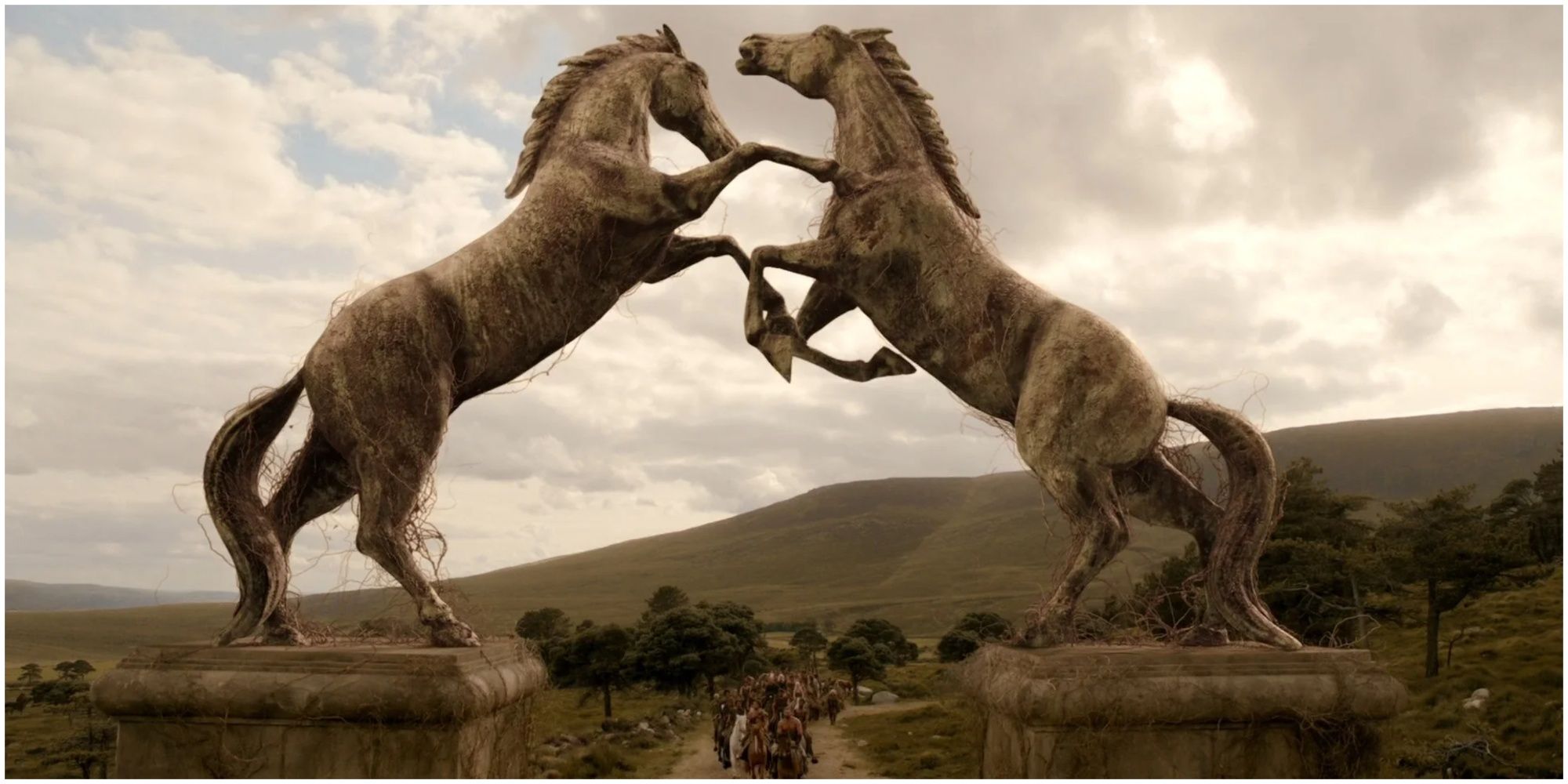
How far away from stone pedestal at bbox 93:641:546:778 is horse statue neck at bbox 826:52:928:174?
12.1 ft

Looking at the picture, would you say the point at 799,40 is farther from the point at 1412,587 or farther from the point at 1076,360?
the point at 1412,587

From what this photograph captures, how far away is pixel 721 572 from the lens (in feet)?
395

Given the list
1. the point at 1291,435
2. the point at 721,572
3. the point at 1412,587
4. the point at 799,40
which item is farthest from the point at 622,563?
the point at 799,40

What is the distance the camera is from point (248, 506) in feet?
19.0

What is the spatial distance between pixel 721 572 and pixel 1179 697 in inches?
4625

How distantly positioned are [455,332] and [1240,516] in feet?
15.5

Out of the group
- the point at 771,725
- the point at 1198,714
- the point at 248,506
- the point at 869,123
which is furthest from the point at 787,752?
the point at 869,123

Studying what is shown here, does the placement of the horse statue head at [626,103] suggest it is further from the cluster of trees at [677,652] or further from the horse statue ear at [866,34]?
the cluster of trees at [677,652]

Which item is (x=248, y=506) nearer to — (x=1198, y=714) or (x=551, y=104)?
(x=551, y=104)

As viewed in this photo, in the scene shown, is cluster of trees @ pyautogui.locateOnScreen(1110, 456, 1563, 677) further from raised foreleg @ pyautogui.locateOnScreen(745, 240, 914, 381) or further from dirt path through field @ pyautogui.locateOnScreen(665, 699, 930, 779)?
raised foreleg @ pyautogui.locateOnScreen(745, 240, 914, 381)

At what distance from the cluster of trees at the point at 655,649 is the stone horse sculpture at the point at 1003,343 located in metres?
23.7

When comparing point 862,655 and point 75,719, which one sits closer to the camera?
point 75,719

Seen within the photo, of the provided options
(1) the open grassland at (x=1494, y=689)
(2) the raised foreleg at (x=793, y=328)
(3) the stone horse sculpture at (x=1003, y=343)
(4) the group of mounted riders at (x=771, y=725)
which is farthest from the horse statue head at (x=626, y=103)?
(1) the open grassland at (x=1494, y=689)

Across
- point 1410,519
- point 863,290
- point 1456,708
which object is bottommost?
point 1456,708
